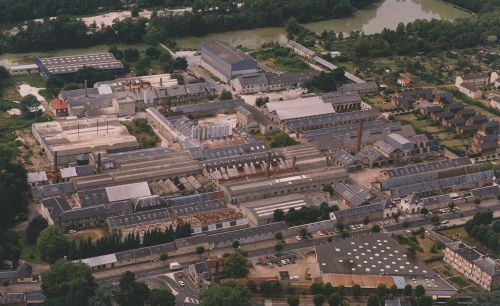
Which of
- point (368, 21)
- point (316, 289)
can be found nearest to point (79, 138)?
point (316, 289)

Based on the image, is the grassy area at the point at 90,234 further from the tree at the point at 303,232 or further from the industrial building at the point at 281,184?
the tree at the point at 303,232

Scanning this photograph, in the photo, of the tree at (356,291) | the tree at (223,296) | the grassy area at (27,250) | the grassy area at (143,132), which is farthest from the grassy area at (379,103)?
the grassy area at (27,250)

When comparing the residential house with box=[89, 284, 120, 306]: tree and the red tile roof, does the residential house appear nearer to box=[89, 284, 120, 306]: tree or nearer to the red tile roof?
box=[89, 284, 120, 306]: tree

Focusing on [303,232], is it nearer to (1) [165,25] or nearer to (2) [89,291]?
(2) [89,291]

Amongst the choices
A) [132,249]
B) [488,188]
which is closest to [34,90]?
[132,249]

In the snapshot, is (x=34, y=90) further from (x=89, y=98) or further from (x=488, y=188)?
(x=488, y=188)

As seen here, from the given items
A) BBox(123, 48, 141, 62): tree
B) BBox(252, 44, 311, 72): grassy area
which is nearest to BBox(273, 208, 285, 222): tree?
BBox(252, 44, 311, 72): grassy area
